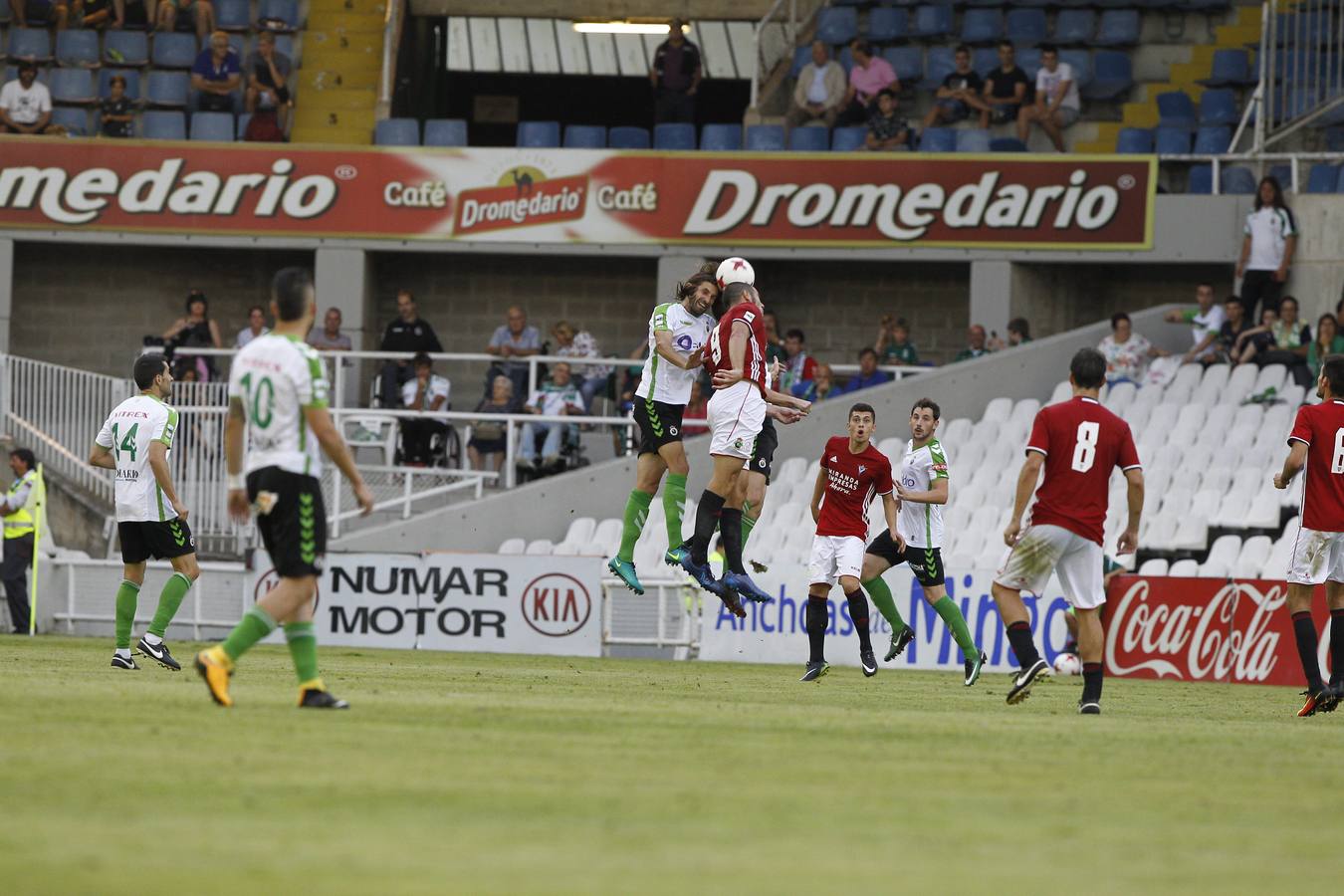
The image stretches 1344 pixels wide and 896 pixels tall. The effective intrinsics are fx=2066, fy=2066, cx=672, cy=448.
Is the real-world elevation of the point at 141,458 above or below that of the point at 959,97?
below

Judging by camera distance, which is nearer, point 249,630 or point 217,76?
point 249,630

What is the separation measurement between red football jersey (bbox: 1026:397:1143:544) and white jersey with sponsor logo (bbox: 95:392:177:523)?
5899 millimetres

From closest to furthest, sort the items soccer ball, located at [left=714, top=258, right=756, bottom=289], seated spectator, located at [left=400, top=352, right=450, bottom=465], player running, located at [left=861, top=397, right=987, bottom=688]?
soccer ball, located at [left=714, top=258, right=756, bottom=289]
player running, located at [left=861, top=397, right=987, bottom=688]
seated spectator, located at [left=400, top=352, right=450, bottom=465]

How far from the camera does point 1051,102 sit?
88.5ft

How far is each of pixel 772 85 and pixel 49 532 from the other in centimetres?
1139

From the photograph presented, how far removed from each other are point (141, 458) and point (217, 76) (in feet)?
51.2

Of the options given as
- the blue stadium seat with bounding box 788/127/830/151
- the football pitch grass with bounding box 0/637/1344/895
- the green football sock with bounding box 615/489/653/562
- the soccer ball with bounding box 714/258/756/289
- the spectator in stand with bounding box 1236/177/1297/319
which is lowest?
the football pitch grass with bounding box 0/637/1344/895

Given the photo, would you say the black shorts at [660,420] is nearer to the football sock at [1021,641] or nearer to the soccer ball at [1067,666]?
the football sock at [1021,641]

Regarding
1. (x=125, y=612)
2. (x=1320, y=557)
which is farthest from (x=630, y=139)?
(x=1320, y=557)

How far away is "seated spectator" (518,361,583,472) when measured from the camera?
82.2ft

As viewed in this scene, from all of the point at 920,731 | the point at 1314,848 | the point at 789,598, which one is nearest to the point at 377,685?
the point at 920,731

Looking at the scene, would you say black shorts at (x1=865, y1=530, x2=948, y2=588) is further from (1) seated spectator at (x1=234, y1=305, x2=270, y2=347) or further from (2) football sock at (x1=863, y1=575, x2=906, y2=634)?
(1) seated spectator at (x1=234, y1=305, x2=270, y2=347)

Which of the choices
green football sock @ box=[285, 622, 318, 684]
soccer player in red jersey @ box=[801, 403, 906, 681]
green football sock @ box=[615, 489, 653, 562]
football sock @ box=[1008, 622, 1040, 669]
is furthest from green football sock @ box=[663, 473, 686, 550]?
green football sock @ box=[285, 622, 318, 684]

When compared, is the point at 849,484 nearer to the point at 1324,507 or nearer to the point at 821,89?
the point at 1324,507
